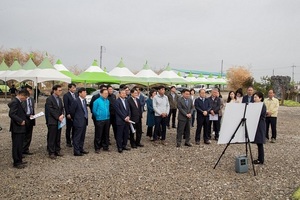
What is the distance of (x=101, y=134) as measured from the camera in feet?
22.2

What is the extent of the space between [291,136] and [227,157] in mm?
4408

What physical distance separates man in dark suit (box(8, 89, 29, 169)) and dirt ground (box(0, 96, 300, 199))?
0.28 m

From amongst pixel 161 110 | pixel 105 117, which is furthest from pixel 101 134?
pixel 161 110

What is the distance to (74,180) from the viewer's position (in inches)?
189

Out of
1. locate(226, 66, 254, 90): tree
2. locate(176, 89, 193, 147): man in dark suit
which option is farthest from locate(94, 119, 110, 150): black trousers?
locate(226, 66, 254, 90): tree

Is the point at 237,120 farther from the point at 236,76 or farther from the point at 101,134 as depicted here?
the point at 236,76

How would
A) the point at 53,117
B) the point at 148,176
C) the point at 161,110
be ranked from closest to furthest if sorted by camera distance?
the point at 148,176 → the point at 53,117 → the point at 161,110

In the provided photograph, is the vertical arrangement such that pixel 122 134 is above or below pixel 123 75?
below

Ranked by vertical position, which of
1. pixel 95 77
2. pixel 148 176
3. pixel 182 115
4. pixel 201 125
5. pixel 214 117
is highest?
pixel 95 77

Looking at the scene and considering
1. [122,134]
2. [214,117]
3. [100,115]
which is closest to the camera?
[100,115]

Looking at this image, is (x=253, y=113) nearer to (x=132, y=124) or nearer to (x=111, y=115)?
(x=132, y=124)

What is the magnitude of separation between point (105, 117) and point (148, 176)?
216 centimetres

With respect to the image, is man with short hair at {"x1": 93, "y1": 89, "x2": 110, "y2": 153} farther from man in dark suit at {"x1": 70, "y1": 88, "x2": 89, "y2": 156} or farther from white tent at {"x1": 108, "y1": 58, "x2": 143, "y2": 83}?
white tent at {"x1": 108, "y1": 58, "x2": 143, "y2": 83}

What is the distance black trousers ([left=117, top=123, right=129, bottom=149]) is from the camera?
686 centimetres
